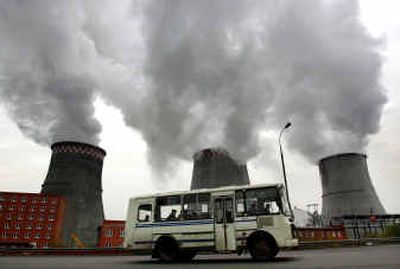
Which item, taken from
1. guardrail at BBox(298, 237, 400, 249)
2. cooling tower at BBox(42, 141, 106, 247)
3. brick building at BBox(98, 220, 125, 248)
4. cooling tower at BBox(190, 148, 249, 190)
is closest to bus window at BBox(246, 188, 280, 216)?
guardrail at BBox(298, 237, 400, 249)

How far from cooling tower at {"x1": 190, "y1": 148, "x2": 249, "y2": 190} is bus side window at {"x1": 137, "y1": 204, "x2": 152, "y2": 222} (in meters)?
24.0

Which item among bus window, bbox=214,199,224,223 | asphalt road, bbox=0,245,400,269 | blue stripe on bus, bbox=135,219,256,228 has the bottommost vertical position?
asphalt road, bbox=0,245,400,269

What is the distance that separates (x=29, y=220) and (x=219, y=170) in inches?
1179

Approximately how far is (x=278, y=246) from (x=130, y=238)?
17.5 feet

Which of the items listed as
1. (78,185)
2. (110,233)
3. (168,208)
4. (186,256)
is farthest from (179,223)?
(110,233)

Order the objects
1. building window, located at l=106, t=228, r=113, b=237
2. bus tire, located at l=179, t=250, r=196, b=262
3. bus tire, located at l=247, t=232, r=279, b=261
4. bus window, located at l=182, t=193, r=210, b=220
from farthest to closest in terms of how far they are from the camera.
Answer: building window, located at l=106, t=228, r=113, b=237
bus tire, located at l=179, t=250, r=196, b=262
bus window, located at l=182, t=193, r=210, b=220
bus tire, located at l=247, t=232, r=279, b=261

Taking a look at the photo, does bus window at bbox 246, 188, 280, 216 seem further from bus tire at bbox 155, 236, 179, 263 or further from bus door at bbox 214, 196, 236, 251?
bus tire at bbox 155, 236, 179, 263

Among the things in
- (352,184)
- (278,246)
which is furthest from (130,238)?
(352,184)

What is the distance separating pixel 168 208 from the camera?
11.7 meters

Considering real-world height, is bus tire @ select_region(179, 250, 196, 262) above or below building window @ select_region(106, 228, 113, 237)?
below

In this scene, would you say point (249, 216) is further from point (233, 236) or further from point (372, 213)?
point (372, 213)

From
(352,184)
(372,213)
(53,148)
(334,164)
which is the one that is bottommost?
(372,213)

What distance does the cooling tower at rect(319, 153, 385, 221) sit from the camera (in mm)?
35969

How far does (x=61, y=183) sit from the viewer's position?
4219 cm
